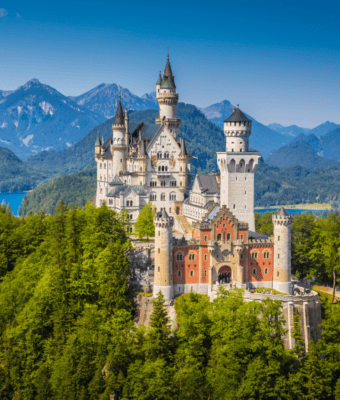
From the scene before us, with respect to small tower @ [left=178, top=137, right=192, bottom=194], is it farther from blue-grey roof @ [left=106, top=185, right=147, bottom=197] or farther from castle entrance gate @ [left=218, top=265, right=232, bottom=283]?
castle entrance gate @ [left=218, top=265, right=232, bottom=283]

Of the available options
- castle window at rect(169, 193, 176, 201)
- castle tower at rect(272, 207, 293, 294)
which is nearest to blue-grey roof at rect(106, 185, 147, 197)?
castle window at rect(169, 193, 176, 201)

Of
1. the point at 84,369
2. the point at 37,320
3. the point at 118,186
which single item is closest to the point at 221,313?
the point at 84,369

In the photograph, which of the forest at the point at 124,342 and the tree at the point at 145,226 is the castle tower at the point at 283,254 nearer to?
the forest at the point at 124,342

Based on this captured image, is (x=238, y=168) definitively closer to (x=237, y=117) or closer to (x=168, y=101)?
(x=237, y=117)

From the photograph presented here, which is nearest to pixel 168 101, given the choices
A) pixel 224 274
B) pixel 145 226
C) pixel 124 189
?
pixel 124 189

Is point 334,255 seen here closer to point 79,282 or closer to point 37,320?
point 79,282

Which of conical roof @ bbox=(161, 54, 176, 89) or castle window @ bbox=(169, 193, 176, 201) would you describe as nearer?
castle window @ bbox=(169, 193, 176, 201)
